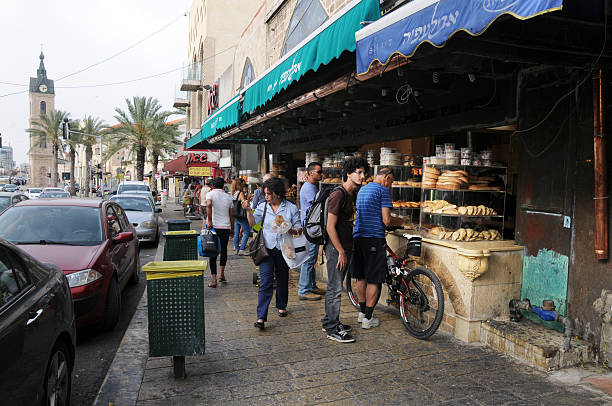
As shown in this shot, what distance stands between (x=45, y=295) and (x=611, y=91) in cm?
490

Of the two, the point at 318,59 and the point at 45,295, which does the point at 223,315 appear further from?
the point at 318,59

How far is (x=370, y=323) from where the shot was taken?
5.36 metres

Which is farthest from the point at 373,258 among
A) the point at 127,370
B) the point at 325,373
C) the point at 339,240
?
the point at 127,370

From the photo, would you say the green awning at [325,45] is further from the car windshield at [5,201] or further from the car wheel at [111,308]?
the car windshield at [5,201]

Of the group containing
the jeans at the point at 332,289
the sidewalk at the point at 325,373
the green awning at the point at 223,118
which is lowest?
the sidewalk at the point at 325,373

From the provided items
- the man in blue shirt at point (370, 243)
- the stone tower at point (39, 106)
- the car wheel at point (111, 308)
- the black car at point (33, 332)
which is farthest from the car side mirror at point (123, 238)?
the stone tower at point (39, 106)

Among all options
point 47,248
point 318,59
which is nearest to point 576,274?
point 318,59

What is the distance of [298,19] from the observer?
1116cm

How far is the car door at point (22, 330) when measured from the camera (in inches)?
97.8

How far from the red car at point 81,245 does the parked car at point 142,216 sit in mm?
6050

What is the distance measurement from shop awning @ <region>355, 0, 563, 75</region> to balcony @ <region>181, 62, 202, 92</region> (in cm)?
2727

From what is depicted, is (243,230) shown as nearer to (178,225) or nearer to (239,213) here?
(239,213)

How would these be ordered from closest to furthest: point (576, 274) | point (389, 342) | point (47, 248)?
point (576, 274)
point (389, 342)
point (47, 248)

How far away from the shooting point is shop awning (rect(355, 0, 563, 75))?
2592mm
